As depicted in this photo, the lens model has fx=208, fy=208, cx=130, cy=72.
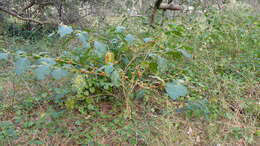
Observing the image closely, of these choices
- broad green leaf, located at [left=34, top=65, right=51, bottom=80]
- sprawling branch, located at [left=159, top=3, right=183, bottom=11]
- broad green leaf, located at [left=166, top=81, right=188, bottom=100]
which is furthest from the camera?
sprawling branch, located at [left=159, top=3, right=183, bottom=11]

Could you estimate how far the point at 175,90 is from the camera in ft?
4.67

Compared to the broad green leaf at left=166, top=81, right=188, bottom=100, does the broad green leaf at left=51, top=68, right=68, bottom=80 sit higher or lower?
higher

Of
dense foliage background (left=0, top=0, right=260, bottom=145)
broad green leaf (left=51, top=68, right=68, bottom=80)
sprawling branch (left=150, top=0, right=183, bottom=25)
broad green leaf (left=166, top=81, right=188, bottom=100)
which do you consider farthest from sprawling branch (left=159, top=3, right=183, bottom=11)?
broad green leaf (left=51, top=68, right=68, bottom=80)

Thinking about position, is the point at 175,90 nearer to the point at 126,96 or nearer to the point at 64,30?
the point at 126,96

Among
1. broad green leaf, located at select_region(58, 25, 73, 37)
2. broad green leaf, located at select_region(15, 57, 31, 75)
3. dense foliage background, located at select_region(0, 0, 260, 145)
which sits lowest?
dense foliage background, located at select_region(0, 0, 260, 145)

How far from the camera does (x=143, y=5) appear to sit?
6.99 m

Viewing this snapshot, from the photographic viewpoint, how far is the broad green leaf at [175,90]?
55.0 inches

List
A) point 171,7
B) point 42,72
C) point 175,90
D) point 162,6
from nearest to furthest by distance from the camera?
point 42,72
point 175,90
point 171,7
point 162,6

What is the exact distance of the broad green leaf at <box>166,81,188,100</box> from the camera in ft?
4.58

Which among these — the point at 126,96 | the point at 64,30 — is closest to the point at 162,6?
the point at 126,96

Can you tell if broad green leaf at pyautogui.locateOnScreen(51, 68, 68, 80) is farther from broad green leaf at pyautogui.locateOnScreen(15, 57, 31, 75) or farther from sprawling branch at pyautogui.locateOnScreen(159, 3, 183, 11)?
sprawling branch at pyautogui.locateOnScreen(159, 3, 183, 11)

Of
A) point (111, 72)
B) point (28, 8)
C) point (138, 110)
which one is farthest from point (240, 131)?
point (28, 8)

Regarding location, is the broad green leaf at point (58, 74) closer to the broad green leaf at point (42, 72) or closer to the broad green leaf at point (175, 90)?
the broad green leaf at point (42, 72)

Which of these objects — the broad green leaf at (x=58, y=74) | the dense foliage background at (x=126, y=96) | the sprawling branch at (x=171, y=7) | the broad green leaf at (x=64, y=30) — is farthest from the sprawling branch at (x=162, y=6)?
the broad green leaf at (x=58, y=74)
